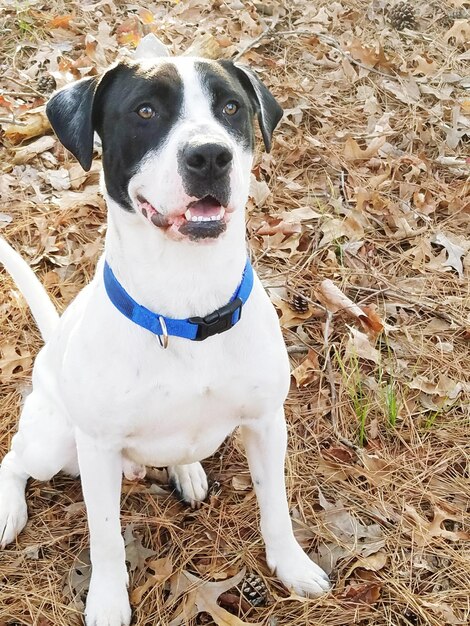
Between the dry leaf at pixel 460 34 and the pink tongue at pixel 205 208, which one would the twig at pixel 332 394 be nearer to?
the pink tongue at pixel 205 208

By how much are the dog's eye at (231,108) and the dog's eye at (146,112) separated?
9.2 inches

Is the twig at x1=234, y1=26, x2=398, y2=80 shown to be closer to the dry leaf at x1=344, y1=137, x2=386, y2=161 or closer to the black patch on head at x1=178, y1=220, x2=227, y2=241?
the dry leaf at x1=344, y1=137, x2=386, y2=161

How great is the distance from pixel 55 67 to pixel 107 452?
3.98m

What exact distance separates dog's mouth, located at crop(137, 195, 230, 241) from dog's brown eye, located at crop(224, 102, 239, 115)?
327 millimetres

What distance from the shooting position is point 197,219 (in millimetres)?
2004

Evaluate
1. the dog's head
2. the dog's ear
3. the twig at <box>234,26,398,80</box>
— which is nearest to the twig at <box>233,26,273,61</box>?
the twig at <box>234,26,398,80</box>

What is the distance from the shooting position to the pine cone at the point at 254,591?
270 centimetres

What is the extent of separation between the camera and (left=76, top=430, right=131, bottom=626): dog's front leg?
93.1 inches

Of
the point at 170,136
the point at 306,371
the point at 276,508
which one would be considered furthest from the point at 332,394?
the point at 170,136

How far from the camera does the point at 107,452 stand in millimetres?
2354

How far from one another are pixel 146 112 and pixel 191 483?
5.13 ft

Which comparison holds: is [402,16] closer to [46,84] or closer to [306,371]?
[46,84]

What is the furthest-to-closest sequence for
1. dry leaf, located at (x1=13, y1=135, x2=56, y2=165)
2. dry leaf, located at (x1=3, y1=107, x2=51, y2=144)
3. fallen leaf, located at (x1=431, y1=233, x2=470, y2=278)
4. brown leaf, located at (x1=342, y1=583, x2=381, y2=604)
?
1. dry leaf, located at (x1=3, y1=107, x2=51, y2=144)
2. dry leaf, located at (x1=13, y1=135, x2=56, y2=165)
3. fallen leaf, located at (x1=431, y1=233, x2=470, y2=278)
4. brown leaf, located at (x1=342, y1=583, x2=381, y2=604)

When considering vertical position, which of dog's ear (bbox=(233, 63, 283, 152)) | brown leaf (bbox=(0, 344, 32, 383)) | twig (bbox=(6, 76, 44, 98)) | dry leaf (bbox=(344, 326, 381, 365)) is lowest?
brown leaf (bbox=(0, 344, 32, 383))
